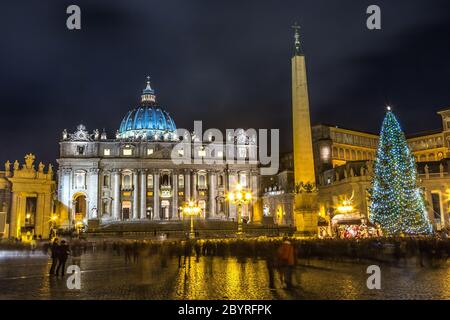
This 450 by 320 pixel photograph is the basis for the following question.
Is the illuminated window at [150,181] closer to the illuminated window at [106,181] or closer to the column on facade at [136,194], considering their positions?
the column on facade at [136,194]

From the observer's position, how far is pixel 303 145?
25984 mm

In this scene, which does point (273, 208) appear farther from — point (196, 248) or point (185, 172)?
point (196, 248)

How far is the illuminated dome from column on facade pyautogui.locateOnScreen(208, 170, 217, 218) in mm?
14562

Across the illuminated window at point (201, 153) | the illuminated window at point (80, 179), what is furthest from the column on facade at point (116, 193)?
the illuminated window at point (201, 153)

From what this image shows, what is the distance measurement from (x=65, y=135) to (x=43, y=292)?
6912cm

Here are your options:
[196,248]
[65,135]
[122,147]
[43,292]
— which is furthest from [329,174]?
[43,292]

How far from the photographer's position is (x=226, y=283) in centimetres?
1308

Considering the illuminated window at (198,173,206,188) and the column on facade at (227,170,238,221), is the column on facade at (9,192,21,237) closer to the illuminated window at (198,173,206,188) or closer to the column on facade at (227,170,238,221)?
the illuminated window at (198,173,206,188)

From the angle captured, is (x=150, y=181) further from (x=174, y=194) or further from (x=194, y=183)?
(x=194, y=183)

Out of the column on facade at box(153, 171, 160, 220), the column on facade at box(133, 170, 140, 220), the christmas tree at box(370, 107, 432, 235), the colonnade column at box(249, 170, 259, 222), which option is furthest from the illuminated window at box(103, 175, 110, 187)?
the christmas tree at box(370, 107, 432, 235)

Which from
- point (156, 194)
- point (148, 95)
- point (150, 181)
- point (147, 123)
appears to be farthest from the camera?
point (148, 95)

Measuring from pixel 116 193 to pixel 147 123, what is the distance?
21.9 metres

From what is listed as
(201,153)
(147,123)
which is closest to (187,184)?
(201,153)
